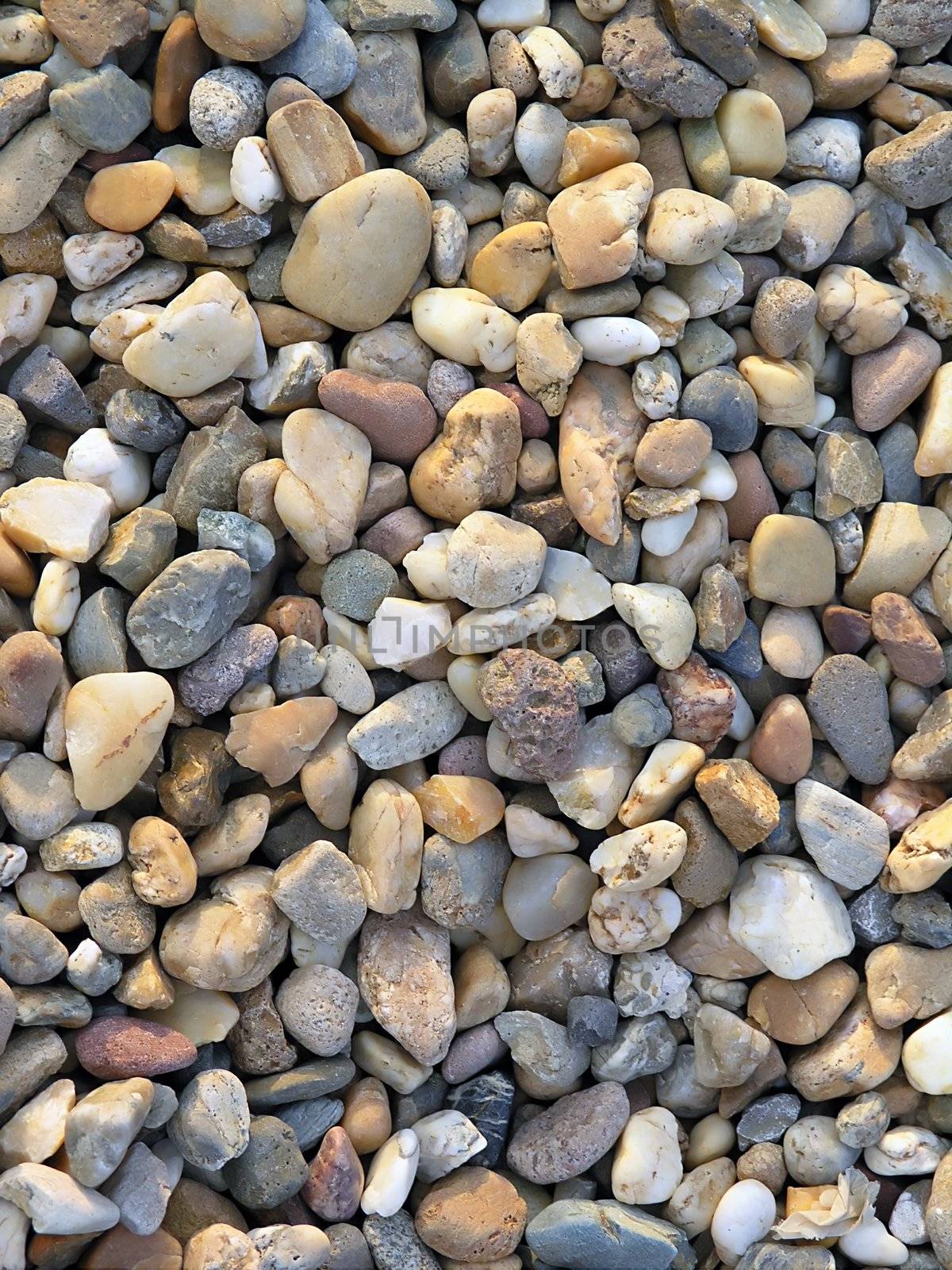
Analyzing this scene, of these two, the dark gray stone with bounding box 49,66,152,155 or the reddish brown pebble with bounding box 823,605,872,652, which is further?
the reddish brown pebble with bounding box 823,605,872,652

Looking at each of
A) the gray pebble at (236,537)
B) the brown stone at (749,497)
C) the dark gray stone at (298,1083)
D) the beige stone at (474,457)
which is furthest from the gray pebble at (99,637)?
the brown stone at (749,497)

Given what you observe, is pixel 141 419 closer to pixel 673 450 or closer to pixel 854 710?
pixel 673 450

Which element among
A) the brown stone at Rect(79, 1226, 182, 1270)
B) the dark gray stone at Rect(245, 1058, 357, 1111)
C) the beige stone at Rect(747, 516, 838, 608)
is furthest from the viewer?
the beige stone at Rect(747, 516, 838, 608)

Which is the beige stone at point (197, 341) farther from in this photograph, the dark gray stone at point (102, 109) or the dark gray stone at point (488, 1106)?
the dark gray stone at point (488, 1106)

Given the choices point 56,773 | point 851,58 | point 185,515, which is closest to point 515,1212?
point 56,773

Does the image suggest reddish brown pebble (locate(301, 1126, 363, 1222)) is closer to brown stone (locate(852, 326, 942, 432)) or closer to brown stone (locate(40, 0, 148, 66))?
brown stone (locate(852, 326, 942, 432))

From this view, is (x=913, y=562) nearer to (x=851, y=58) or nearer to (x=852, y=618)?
(x=852, y=618)

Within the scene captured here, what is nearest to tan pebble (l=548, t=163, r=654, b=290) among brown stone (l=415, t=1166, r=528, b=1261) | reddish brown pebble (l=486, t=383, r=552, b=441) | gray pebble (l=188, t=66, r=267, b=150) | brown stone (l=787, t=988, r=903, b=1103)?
reddish brown pebble (l=486, t=383, r=552, b=441)
